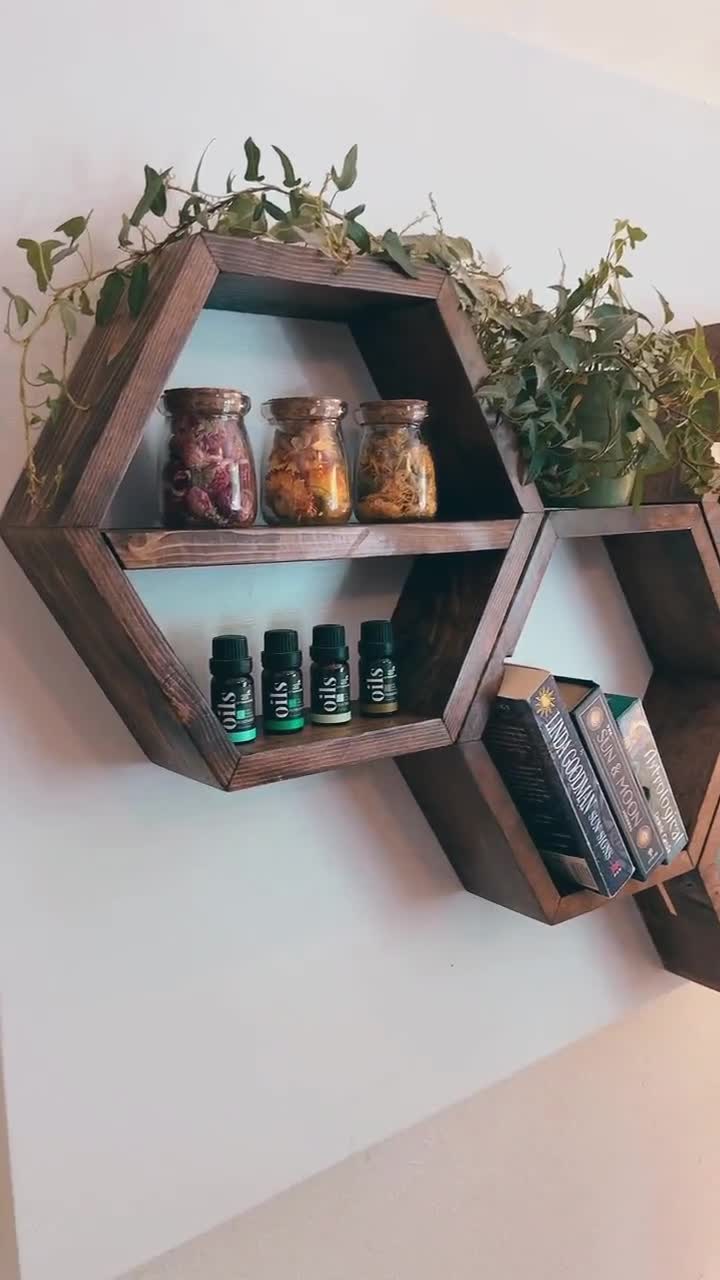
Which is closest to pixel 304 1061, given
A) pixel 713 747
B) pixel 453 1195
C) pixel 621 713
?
pixel 453 1195

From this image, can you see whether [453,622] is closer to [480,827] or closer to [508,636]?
[508,636]

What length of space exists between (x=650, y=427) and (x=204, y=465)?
1.47ft

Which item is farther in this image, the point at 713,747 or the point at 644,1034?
the point at 644,1034

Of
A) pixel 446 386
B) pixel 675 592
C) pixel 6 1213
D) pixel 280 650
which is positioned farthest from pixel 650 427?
pixel 6 1213

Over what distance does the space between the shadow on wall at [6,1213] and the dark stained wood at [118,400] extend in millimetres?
470

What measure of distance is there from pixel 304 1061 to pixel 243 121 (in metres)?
0.94

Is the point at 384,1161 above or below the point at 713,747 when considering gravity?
below

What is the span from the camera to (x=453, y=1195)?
1.22 metres

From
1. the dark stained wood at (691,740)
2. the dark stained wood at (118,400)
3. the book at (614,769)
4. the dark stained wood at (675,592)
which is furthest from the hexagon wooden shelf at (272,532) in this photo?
the dark stained wood at (691,740)

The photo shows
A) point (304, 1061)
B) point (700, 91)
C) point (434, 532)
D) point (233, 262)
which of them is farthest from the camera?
point (700, 91)

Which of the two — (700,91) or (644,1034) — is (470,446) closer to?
(700,91)

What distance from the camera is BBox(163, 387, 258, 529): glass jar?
79 centimetres

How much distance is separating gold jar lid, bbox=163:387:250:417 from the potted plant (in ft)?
0.83

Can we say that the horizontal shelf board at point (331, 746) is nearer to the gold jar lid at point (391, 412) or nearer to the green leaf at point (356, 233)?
the gold jar lid at point (391, 412)
